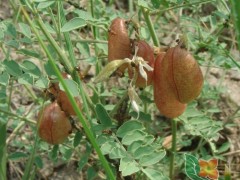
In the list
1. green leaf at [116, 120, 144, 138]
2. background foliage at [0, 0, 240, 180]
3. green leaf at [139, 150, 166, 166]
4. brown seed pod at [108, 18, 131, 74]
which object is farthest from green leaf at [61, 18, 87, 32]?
green leaf at [139, 150, 166, 166]

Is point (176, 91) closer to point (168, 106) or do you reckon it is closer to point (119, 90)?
point (168, 106)

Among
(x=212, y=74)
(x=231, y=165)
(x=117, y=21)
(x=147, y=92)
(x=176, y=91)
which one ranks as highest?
(x=117, y=21)

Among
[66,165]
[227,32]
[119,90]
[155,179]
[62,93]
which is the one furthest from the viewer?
[227,32]

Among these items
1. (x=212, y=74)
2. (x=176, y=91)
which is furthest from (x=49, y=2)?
(x=212, y=74)

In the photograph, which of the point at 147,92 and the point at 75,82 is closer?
the point at 75,82

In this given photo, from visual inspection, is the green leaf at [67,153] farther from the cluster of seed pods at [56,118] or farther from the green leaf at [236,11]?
the green leaf at [236,11]

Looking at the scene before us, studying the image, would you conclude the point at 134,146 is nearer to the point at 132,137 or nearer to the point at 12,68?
the point at 132,137

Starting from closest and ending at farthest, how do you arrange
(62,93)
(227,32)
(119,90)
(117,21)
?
(117,21) < (62,93) < (119,90) < (227,32)

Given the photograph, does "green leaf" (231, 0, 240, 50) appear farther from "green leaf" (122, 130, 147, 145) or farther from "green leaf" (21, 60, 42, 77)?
"green leaf" (21, 60, 42, 77)
